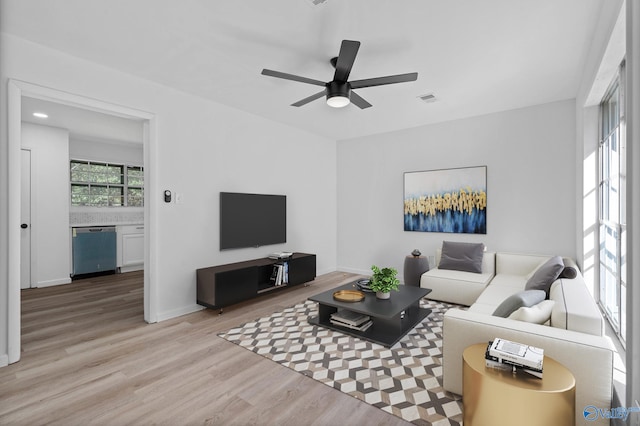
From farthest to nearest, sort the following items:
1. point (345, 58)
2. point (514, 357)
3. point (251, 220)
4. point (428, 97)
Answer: point (251, 220)
point (428, 97)
point (345, 58)
point (514, 357)

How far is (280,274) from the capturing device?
14.3ft

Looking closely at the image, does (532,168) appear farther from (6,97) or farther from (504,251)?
(6,97)

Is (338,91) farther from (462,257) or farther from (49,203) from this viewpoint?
(49,203)

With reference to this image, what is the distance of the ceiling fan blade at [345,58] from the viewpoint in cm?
217

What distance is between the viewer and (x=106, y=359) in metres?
2.58

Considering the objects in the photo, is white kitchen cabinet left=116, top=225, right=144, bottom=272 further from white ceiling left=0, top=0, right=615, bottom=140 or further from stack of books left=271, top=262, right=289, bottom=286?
white ceiling left=0, top=0, right=615, bottom=140

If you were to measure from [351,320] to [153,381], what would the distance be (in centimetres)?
174

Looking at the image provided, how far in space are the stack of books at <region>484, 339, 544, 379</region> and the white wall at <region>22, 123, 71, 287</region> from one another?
20.7 ft

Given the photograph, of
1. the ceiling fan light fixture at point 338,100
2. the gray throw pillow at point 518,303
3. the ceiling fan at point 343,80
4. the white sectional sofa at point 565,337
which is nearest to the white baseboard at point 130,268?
the ceiling fan at point 343,80

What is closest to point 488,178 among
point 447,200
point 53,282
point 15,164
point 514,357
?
point 447,200

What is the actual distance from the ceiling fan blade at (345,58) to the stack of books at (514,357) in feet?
6.74

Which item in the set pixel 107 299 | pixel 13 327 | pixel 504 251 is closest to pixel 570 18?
pixel 504 251

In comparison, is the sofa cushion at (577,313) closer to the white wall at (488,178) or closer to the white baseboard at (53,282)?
the white wall at (488,178)

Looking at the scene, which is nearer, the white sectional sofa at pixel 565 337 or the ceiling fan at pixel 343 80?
the white sectional sofa at pixel 565 337
